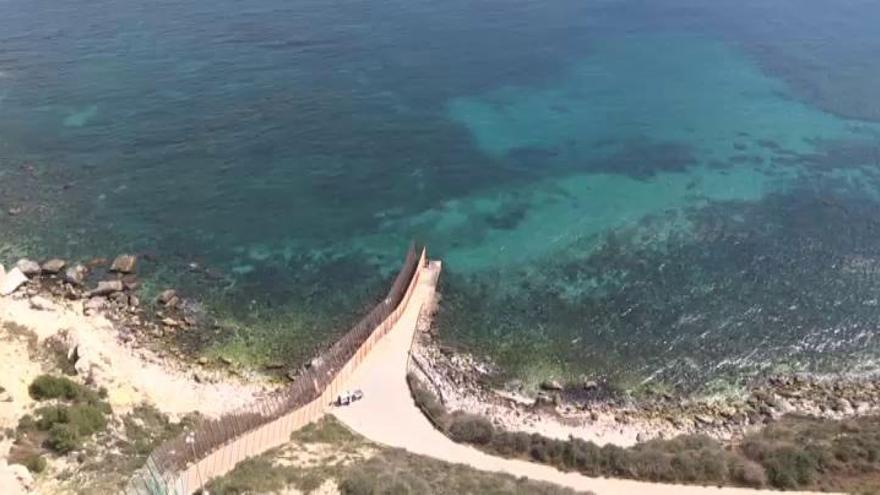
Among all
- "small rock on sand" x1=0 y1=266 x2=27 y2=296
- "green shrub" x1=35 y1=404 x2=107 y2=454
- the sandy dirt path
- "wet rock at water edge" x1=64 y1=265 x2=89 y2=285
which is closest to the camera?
"green shrub" x1=35 y1=404 x2=107 y2=454

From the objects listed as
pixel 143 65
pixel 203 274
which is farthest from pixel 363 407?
pixel 143 65

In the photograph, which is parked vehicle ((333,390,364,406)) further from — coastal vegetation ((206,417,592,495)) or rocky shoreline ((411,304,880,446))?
rocky shoreline ((411,304,880,446))

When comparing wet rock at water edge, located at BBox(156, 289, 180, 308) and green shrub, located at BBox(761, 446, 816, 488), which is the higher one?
green shrub, located at BBox(761, 446, 816, 488)

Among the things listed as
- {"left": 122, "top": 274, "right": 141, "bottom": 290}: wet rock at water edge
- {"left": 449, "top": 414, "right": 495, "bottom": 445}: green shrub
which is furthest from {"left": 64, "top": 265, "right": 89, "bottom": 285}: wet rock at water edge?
{"left": 449, "top": 414, "right": 495, "bottom": 445}: green shrub

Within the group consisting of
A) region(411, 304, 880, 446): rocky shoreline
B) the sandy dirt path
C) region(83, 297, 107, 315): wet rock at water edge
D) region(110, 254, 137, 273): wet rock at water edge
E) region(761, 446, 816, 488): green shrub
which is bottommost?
region(411, 304, 880, 446): rocky shoreline

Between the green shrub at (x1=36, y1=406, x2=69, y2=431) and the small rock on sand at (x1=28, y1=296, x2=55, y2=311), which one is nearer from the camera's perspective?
the green shrub at (x1=36, y1=406, x2=69, y2=431)

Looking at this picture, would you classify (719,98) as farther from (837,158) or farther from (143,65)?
(143,65)

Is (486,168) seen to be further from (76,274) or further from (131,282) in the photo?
(76,274)
